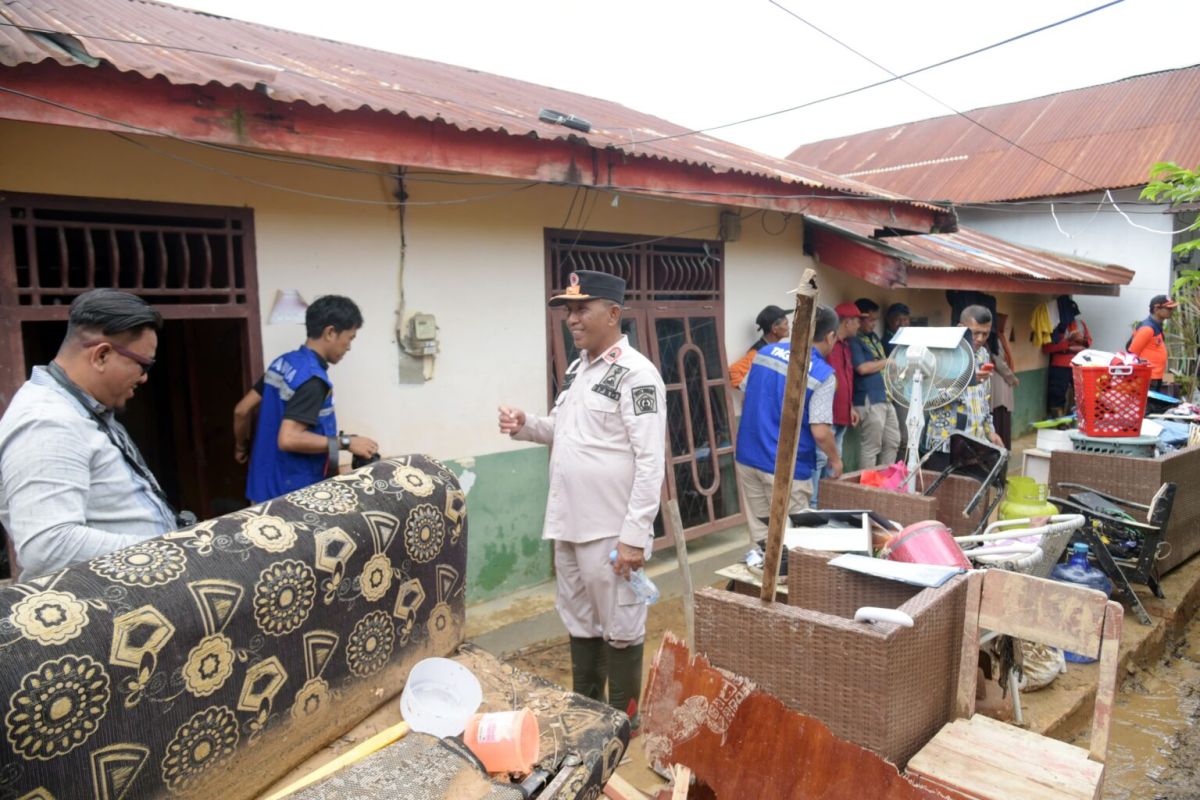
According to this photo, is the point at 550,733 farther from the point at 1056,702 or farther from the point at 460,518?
the point at 1056,702

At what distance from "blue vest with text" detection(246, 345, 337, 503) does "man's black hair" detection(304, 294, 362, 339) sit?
12 cm

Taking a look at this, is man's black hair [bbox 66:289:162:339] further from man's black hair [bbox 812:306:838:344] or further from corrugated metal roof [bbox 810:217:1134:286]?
corrugated metal roof [bbox 810:217:1134:286]

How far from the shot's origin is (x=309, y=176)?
401cm

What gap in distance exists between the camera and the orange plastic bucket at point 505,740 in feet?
6.93

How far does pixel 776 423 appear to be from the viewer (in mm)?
4973

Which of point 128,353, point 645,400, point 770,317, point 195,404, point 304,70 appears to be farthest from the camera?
point 770,317

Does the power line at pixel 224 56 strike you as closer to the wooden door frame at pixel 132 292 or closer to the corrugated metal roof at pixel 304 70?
the corrugated metal roof at pixel 304 70

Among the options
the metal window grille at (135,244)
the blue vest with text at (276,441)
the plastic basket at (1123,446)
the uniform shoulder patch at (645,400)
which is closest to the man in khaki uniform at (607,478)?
the uniform shoulder patch at (645,400)

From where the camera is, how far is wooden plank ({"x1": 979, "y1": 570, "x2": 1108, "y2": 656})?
7.90ft

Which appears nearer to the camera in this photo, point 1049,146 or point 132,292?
point 132,292

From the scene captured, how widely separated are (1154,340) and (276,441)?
9.68 metres

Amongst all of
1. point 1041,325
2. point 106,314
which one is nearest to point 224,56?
point 106,314

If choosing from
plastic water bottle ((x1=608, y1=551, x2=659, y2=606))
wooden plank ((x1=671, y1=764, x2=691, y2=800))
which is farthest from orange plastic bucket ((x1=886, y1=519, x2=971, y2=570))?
wooden plank ((x1=671, y1=764, x2=691, y2=800))

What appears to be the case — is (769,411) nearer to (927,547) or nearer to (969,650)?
(927,547)
